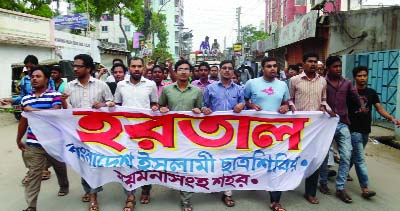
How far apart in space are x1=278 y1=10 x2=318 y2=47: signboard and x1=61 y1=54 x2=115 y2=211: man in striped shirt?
1105cm

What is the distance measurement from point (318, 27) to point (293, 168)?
11.3m

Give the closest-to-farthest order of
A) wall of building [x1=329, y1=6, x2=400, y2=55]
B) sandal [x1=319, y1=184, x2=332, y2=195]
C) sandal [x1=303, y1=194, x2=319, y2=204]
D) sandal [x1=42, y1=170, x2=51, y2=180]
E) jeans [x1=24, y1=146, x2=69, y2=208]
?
jeans [x1=24, y1=146, x2=69, y2=208] < sandal [x1=303, y1=194, x2=319, y2=204] < sandal [x1=319, y1=184, x2=332, y2=195] < sandal [x1=42, y1=170, x2=51, y2=180] < wall of building [x1=329, y1=6, x2=400, y2=55]

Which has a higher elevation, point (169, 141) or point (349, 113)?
point (349, 113)

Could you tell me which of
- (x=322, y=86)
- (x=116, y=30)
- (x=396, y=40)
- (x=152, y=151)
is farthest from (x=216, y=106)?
(x=116, y=30)

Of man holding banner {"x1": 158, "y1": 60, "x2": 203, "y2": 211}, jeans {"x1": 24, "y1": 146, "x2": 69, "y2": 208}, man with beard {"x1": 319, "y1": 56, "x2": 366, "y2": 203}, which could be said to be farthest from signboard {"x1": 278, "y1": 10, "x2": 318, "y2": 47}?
jeans {"x1": 24, "y1": 146, "x2": 69, "y2": 208}

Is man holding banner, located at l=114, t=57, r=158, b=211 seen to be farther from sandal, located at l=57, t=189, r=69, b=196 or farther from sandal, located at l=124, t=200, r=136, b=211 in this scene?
sandal, located at l=57, t=189, r=69, b=196

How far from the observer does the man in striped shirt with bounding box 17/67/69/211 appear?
13.2 ft

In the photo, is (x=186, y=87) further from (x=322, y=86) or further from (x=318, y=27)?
(x=318, y=27)

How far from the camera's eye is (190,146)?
443cm

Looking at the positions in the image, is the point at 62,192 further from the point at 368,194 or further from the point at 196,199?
the point at 368,194

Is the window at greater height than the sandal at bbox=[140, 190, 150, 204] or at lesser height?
greater

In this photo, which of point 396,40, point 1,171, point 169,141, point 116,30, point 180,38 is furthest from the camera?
point 180,38

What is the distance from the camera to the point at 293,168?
14.6 ft

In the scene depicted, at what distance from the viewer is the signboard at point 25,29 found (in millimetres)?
16891
